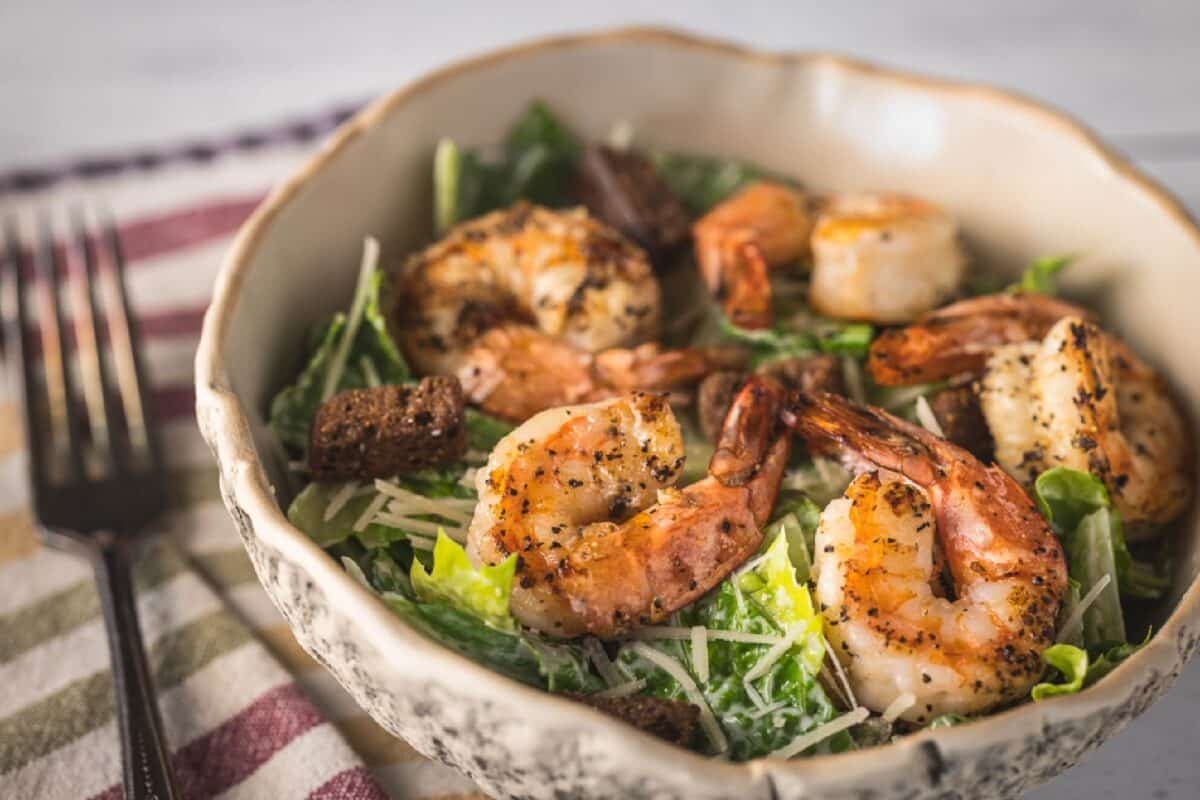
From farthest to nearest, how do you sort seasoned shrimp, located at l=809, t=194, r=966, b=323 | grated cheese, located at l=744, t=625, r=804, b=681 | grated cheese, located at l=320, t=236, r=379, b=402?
seasoned shrimp, located at l=809, t=194, r=966, b=323 → grated cheese, located at l=320, t=236, r=379, b=402 → grated cheese, located at l=744, t=625, r=804, b=681

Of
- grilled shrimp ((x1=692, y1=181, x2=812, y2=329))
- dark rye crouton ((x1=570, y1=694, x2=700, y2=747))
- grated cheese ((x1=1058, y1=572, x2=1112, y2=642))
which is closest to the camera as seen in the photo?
dark rye crouton ((x1=570, y1=694, x2=700, y2=747))

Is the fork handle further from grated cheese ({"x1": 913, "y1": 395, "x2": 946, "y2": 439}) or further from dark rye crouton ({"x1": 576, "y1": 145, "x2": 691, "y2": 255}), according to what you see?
grated cheese ({"x1": 913, "y1": 395, "x2": 946, "y2": 439})

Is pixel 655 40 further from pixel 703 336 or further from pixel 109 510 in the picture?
pixel 109 510

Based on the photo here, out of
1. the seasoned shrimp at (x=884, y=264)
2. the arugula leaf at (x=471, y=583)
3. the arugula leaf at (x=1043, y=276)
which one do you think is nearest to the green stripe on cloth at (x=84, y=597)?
the arugula leaf at (x=471, y=583)

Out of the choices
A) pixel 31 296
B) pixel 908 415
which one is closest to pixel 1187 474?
pixel 908 415

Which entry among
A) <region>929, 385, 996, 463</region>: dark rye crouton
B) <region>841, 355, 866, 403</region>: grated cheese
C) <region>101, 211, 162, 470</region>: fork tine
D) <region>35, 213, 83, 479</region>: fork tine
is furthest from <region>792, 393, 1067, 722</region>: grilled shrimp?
<region>35, 213, 83, 479</region>: fork tine

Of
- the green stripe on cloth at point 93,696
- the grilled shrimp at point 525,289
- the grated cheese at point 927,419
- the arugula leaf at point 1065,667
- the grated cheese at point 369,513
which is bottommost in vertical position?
the green stripe on cloth at point 93,696

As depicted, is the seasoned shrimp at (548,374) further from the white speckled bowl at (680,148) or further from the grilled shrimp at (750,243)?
the white speckled bowl at (680,148)
